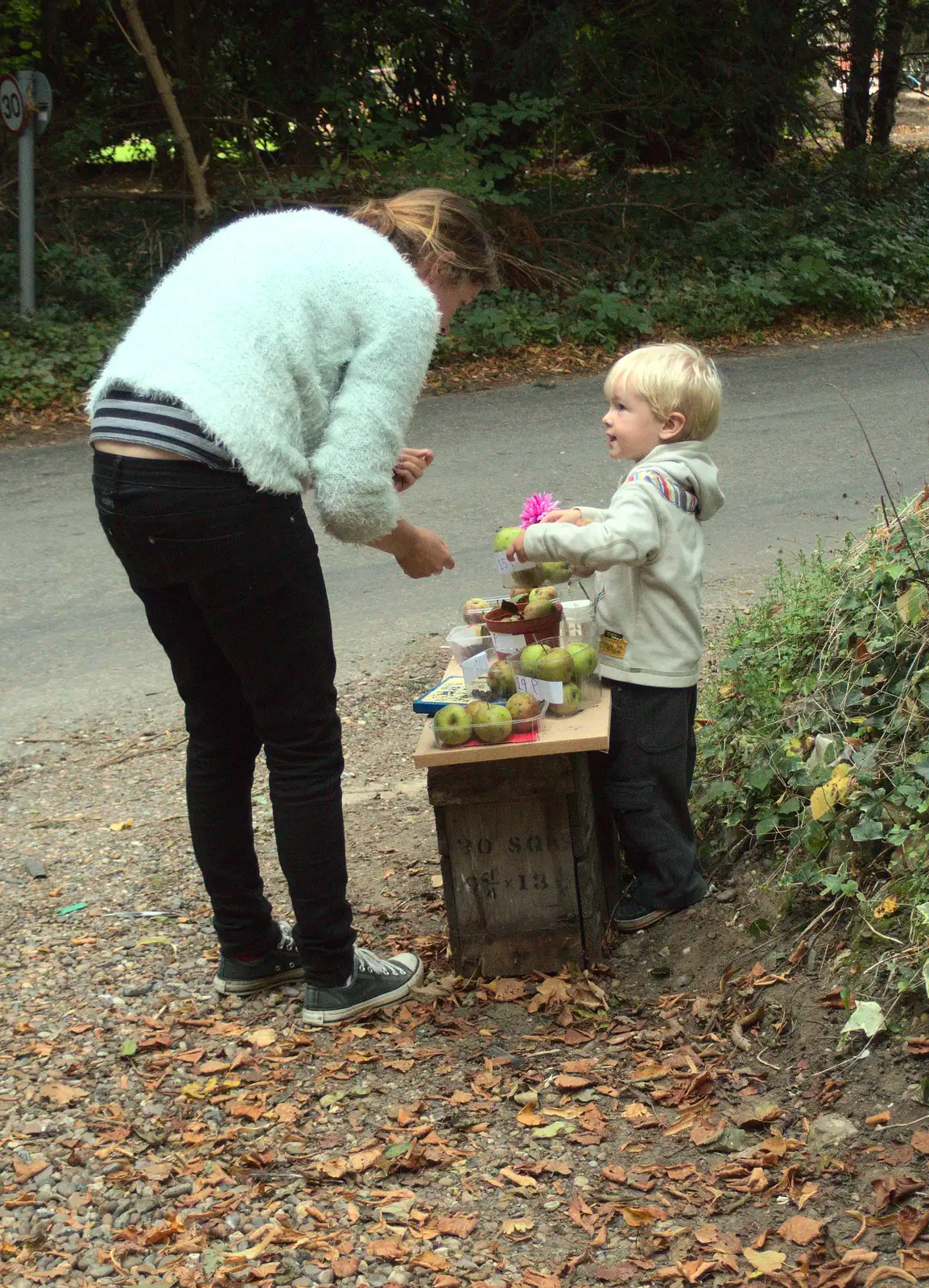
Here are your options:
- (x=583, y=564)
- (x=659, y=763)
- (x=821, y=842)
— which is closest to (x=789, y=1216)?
(x=821, y=842)

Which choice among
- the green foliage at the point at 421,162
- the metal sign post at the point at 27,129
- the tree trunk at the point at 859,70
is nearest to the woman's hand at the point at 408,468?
the green foliage at the point at 421,162

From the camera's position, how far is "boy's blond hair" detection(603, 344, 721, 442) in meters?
3.22

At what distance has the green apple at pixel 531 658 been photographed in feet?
10.3

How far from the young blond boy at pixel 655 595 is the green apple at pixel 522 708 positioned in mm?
297

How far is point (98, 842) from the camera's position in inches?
165

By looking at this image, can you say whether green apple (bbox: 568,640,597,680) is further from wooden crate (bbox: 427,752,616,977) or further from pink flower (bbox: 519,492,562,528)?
pink flower (bbox: 519,492,562,528)

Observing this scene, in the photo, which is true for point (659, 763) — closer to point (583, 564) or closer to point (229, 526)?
point (583, 564)

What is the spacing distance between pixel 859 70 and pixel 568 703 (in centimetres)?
1374

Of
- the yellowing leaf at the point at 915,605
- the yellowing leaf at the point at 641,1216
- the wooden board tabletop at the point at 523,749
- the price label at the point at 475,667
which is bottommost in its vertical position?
the yellowing leaf at the point at 641,1216

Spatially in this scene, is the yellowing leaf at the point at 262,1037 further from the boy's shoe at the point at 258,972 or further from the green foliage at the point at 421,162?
the green foliage at the point at 421,162

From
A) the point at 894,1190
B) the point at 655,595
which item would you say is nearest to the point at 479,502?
the point at 655,595

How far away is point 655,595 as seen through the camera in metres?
3.23

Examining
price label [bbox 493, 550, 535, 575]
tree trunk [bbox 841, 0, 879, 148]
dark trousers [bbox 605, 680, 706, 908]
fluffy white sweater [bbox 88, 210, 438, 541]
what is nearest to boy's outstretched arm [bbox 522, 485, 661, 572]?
price label [bbox 493, 550, 535, 575]

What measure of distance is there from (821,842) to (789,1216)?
1.01m
